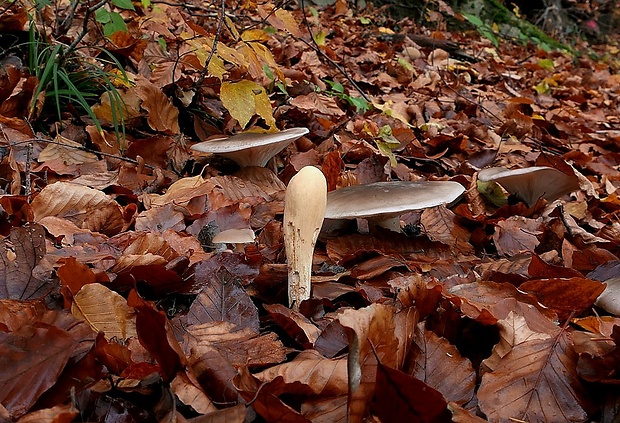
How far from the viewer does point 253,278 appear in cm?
185

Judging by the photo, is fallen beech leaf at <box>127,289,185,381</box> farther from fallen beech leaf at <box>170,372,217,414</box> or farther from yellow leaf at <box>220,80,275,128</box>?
yellow leaf at <box>220,80,275,128</box>

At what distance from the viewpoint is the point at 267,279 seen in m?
1.84

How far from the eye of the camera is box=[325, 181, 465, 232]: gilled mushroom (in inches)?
79.3

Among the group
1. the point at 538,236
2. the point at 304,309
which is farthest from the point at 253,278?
the point at 538,236

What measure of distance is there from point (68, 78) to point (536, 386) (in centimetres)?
259

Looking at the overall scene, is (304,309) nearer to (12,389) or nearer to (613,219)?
(12,389)

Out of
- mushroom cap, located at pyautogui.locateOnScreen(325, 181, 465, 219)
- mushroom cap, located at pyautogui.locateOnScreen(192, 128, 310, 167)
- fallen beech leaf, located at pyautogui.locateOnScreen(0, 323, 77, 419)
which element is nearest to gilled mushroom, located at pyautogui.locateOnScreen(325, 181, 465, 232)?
mushroom cap, located at pyautogui.locateOnScreen(325, 181, 465, 219)

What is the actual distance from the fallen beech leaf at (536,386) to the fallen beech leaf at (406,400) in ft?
0.62

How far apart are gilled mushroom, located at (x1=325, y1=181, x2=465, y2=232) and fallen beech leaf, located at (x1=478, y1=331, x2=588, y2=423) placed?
73 centimetres

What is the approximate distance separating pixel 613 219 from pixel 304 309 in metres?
2.26

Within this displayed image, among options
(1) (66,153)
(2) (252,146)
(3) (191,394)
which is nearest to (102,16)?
(1) (66,153)

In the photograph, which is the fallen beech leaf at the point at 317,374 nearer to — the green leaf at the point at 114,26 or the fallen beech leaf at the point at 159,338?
the fallen beech leaf at the point at 159,338

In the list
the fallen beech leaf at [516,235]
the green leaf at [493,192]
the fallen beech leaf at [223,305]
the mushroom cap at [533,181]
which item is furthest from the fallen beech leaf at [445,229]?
the fallen beech leaf at [223,305]

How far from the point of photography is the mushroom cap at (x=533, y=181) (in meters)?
2.67
